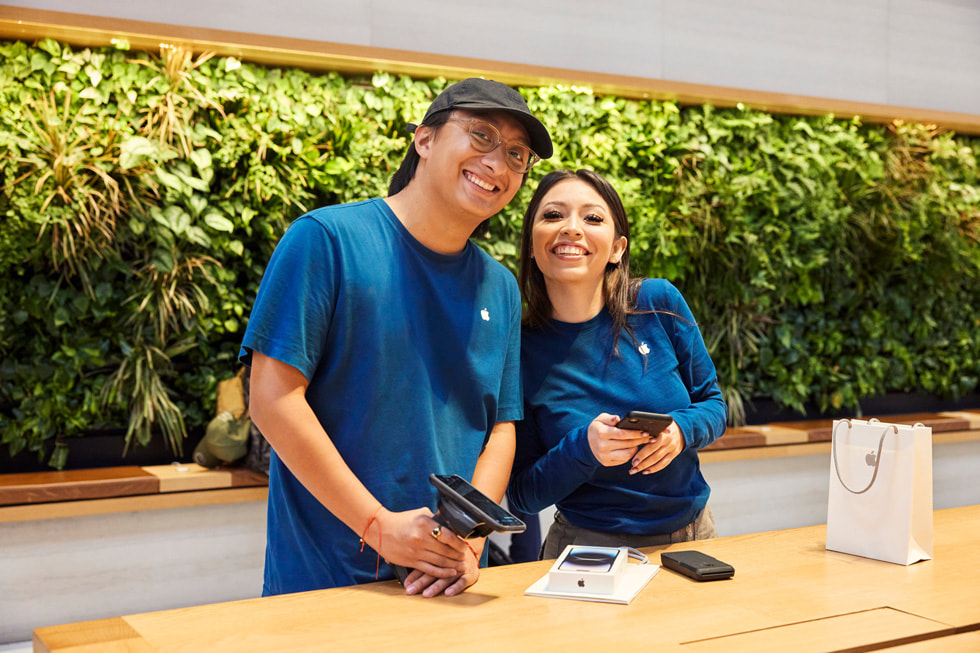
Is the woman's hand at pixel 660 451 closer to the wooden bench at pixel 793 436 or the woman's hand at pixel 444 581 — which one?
the woman's hand at pixel 444 581

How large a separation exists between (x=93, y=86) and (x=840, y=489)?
10.2 feet

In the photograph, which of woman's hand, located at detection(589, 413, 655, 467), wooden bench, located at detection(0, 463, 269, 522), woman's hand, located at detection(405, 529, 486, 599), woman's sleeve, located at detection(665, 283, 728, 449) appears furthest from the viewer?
wooden bench, located at detection(0, 463, 269, 522)

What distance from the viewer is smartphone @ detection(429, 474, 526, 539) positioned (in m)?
1.39

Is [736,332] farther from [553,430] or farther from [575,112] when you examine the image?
[553,430]

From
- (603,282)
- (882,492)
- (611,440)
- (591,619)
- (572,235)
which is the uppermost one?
(572,235)

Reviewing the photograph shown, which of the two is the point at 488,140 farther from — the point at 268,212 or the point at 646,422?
the point at 268,212

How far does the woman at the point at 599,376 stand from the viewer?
6.50ft

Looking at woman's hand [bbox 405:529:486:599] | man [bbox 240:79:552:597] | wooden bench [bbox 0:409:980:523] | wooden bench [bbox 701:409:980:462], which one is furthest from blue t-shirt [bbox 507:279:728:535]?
wooden bench [bbox 701:409:980:462]

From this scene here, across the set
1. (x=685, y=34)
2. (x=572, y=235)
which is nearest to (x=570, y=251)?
(x=572, y=235)

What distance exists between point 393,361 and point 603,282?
78 cm

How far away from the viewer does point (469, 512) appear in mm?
1416

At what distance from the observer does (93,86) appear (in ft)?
11.1

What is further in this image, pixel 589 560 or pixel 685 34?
pixel 685 34

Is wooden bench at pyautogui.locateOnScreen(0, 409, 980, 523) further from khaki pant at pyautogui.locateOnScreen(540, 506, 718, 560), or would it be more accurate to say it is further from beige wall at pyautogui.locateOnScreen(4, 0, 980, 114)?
beige wall at pyautogui.locateOnScreen(4, 0, 980, 114)
